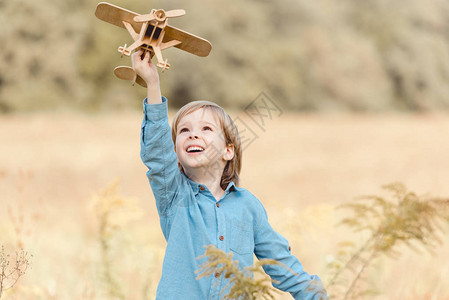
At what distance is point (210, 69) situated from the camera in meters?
20.6

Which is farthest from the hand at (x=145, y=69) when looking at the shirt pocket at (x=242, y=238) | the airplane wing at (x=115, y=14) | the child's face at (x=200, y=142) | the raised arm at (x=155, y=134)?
the shirt pocket at (x=242, y=238)

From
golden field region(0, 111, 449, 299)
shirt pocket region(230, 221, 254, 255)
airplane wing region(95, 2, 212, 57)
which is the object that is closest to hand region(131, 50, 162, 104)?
airplane wing region(95, 2, 212, 57)

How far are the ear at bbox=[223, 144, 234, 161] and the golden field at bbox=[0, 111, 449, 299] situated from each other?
33.2 inches

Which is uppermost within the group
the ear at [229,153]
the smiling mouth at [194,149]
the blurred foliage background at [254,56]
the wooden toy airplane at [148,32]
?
the blurred foliage background at [254,56]

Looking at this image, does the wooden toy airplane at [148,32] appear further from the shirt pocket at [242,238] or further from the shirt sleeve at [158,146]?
the shirt pocket at [242,238]

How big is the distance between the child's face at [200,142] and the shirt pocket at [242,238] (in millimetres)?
255

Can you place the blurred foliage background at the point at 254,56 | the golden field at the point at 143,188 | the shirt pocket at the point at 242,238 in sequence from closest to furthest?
the shirt pocket at the point at 242,238 < the golden field at the point at 143,188 < the blurred foliage background at the point at 254,56

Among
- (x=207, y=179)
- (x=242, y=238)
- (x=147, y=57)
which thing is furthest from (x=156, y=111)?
(x=242, y=238)

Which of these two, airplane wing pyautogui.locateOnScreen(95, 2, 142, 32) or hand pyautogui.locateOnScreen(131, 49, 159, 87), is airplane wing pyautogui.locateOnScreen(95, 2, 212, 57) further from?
hand pyautogui.locateOnScreen(131, 49, 159, 87)

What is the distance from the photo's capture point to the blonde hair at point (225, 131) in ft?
6.63

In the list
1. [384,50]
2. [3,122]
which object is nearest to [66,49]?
[3,122]

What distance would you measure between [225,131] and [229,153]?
11 centimetres

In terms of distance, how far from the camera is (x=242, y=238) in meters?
1.88

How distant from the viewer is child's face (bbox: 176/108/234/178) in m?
1.92
